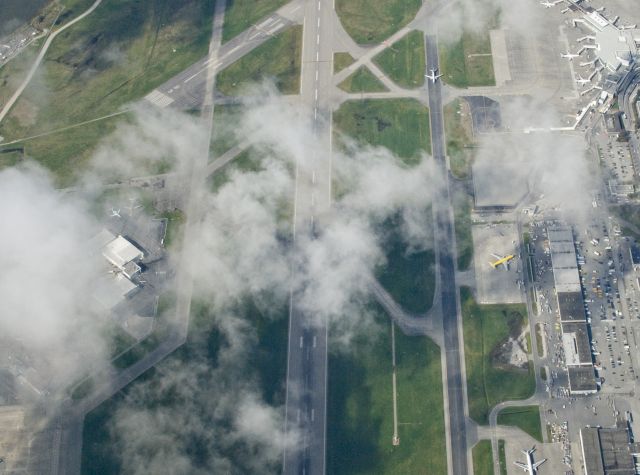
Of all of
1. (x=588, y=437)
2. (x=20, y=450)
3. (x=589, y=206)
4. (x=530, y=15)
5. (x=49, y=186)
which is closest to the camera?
(x=588, y=437)

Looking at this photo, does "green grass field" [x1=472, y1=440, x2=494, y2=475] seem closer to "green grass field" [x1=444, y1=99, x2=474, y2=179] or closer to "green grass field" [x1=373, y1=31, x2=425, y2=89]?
"green grass field" [x1=444, y1=99, x2=474, y2=179]

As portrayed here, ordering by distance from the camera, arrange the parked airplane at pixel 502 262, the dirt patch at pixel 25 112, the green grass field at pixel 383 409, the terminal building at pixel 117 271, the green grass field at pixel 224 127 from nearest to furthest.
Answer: the green grass field at pixel 383 409 < the parked airplane at pixel 502 262 < the terminal building at pixel 117 271 < the green grass field at pixel 224 127 < the dirt patch at pixel 25 112

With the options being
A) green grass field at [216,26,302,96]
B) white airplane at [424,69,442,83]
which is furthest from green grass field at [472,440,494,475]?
green grass field at [216,26,302,96]

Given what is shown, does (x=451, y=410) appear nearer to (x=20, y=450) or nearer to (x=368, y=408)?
(x=368, y=408)

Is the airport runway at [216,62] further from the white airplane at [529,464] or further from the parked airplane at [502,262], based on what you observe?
the white airplane at [529,464]

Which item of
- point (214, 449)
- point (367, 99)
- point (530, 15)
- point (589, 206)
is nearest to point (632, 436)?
point (589, 206)

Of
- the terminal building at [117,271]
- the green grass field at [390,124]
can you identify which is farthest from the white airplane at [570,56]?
the terminal building at [117,271]

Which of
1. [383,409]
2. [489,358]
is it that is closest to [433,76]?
[489,358]
